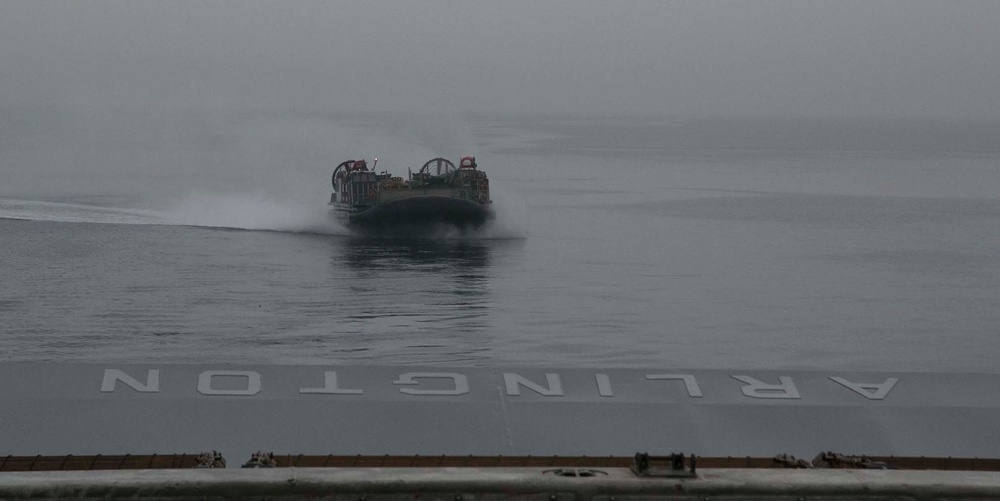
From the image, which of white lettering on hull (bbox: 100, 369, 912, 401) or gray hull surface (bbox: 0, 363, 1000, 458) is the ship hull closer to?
gray hull surface (bbox: 0, 363, 1000, 458)

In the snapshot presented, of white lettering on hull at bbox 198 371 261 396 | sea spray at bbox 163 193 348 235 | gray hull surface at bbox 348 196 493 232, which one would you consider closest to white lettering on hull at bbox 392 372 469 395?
white lettering on hull at bbox 198 371 261 396

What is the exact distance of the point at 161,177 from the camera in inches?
4496

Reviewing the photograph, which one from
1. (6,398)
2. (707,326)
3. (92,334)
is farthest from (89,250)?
(6,398)

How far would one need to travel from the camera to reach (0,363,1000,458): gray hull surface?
63.8 feet

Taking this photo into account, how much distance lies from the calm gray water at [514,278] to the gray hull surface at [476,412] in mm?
15890

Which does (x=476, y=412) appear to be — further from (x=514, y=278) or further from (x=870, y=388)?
(x=514, y=278)

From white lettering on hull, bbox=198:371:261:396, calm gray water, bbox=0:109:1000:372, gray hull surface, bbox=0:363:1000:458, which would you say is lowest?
gray hull surface, bbox=0:363:1000:458

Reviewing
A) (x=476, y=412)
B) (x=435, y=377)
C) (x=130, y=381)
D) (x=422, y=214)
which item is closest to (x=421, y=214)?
(x=422, y=214)

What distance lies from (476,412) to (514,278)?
36.7 meters

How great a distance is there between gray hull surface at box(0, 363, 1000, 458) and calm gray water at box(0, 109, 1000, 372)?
15890mm

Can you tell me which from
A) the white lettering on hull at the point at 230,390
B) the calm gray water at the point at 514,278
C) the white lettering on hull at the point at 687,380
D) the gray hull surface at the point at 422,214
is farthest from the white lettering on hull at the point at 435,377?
the gray hull surface at the point at 422,214

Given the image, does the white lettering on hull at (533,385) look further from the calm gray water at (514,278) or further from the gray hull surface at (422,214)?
the gray hull surface at (422,214)

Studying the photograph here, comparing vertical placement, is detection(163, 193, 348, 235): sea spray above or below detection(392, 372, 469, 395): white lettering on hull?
above

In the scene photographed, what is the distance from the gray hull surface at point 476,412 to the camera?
19438mm
